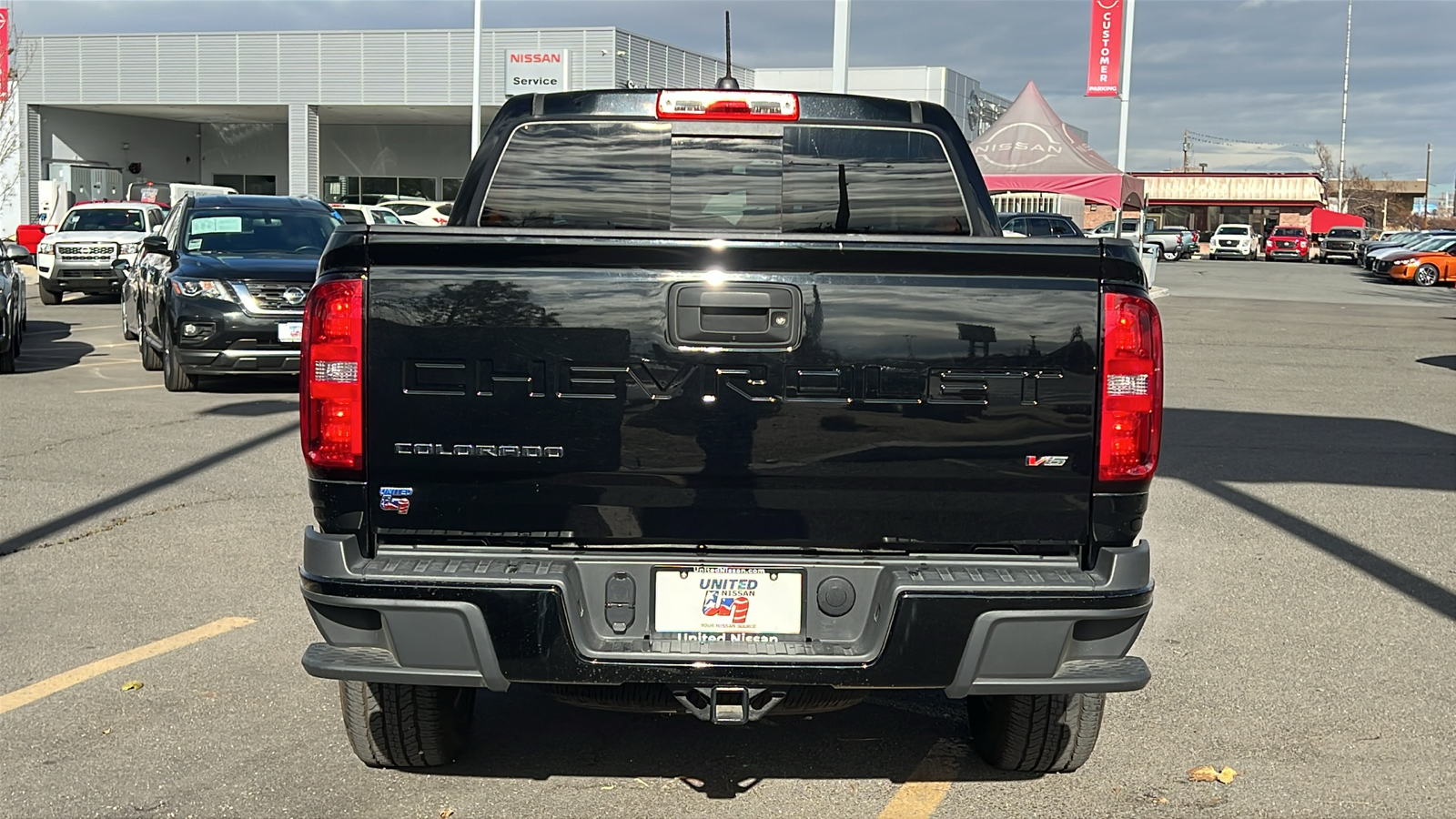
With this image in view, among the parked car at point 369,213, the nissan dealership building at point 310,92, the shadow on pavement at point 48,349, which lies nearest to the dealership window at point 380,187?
the nissan dealership building at point 310,92

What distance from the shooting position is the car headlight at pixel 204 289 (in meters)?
12.5

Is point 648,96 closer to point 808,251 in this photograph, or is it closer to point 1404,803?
point 808,251

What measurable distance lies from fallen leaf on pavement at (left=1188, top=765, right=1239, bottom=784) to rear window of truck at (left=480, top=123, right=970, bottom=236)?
191 cm

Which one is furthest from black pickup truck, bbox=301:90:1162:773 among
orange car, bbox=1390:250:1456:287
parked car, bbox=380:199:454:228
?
orange car, bbox=1390:250:1456:287

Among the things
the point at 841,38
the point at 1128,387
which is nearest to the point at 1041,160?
the point at 841,38

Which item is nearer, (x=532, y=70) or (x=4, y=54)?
(x=4, y=54)

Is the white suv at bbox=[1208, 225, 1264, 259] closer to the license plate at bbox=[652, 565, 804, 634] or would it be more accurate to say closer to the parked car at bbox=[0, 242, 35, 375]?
the parked car at bbox=[0, 242, 35, 375]

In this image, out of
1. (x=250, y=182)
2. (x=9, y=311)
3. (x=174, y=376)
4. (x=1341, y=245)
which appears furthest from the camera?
(x=1341, y=245)

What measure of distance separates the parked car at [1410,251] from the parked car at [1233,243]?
17.9 m

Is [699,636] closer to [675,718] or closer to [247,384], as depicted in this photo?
[675,718]

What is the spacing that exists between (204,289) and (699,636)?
1026cm

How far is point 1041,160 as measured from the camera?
26.8m

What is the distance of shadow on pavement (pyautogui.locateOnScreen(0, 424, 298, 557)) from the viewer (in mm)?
7355

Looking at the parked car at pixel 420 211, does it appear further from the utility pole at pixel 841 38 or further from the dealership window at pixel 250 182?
the dealership window at pixel 250 182
